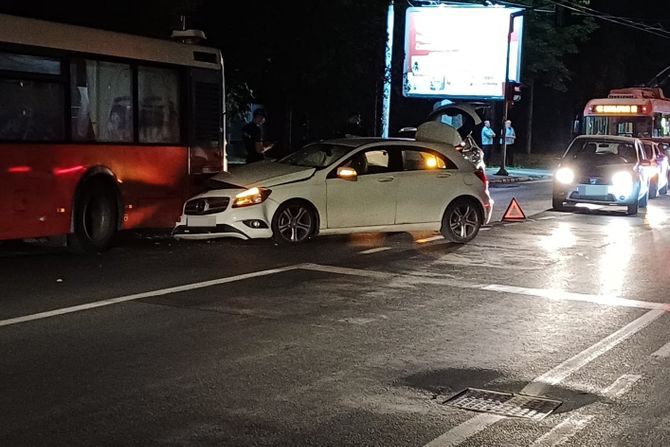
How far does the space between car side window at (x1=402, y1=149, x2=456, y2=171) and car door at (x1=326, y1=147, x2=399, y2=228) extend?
21cm

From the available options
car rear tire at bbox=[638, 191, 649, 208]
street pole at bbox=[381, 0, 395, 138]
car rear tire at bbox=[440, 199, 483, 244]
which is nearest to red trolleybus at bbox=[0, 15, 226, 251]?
car rear tire at bbox=[440, 199, 483, 244]

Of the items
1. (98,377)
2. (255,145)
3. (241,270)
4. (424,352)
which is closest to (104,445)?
(98,377)

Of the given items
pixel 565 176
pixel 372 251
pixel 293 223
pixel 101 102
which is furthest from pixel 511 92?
pixel 101 102

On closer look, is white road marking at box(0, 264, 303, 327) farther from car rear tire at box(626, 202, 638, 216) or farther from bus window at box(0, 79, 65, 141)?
car rear tire at box(626, 202, 638, 216)

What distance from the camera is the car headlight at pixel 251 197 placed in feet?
44.0

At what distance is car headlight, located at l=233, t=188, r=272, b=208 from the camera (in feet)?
44.0

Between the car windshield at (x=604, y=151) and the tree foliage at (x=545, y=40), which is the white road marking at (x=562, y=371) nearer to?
the car windshield at (x=604, y=151)

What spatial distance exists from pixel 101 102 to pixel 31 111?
4.15 ft

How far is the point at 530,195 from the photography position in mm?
26219

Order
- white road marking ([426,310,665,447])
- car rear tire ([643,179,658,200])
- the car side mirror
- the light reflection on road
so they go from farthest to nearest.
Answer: car rear tire ([643,179,658,200]) → the car side mirror → the light reflection on road → white road marking ([426,310,665,447])

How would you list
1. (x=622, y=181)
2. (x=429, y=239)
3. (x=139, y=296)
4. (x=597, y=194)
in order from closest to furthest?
(x=139, y=296) < (x=429, y=239) < (x=622, y=181) < (x=597, y=194)

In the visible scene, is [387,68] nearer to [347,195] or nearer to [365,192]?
[365,192]

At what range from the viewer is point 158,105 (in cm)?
1393

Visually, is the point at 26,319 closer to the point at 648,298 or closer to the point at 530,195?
the point at 648,298
